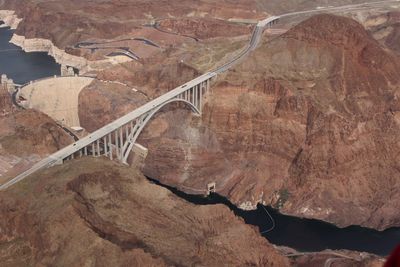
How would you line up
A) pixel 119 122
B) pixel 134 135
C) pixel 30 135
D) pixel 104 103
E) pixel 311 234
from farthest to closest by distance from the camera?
pixel 104 103, pixel 134 135, pixel 119 122, pixel 311 234, pixel 30 135

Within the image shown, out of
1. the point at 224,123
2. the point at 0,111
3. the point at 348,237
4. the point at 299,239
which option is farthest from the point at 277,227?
the point at 0,111

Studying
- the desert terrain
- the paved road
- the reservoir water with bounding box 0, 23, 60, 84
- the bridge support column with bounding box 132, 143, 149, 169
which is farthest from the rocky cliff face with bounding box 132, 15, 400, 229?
the reservoir water with bounding box 0, 23, 60, 84

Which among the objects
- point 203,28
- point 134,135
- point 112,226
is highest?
point 203,28

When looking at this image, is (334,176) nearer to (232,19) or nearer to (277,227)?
(277,227)

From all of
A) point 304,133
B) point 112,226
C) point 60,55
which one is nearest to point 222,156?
point 304,133

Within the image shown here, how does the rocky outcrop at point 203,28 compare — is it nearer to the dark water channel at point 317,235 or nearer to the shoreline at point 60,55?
the shoreline at point 60,55

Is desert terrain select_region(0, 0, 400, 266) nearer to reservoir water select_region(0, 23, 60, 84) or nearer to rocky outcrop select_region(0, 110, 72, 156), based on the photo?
rocky outcrop select_region(0, 110, 72, 156)

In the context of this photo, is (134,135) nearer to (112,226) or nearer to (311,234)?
(311,234)
